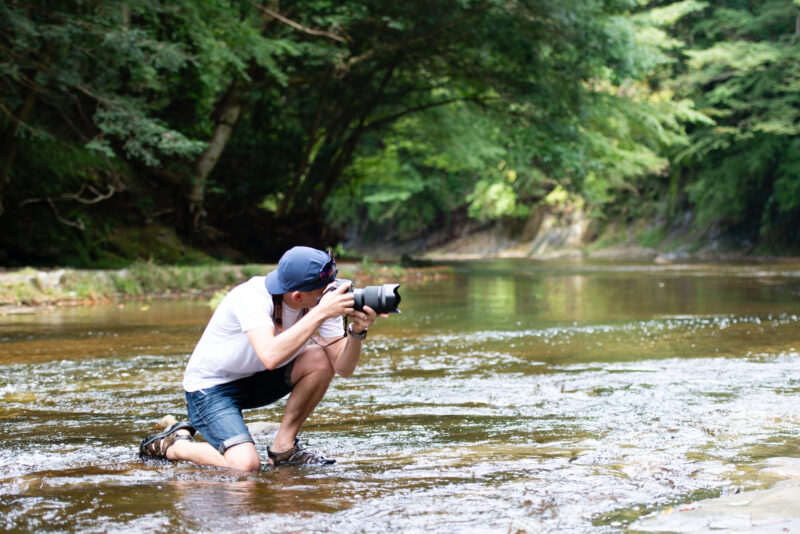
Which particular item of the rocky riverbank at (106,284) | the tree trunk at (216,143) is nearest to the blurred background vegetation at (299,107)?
the tree trunk at (216,143)

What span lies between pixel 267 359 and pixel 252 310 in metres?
0.25

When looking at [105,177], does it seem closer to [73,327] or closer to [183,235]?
[183,235]

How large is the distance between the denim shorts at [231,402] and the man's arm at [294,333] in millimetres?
410

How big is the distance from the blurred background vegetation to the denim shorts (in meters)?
8.27

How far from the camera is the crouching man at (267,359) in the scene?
11.7 ft

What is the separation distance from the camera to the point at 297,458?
12.3ft

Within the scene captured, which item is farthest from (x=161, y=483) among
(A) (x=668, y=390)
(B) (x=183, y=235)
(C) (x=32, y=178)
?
(B) (x=183, y=235)

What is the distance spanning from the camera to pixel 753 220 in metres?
32.2

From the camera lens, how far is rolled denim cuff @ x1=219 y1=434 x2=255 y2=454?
12.0 ft

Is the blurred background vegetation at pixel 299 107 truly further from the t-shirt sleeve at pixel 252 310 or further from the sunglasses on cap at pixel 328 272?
the sunglasses on cap at pixel 328 272

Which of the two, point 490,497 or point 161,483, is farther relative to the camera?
point 161,483

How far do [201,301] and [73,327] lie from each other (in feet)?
11.5

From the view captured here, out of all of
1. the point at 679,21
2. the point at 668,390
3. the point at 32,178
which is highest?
the point at 679,21

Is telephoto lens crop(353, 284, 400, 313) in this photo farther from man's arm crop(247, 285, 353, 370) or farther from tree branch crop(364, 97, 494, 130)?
tree branch crop(364, 97, 494, 130)
